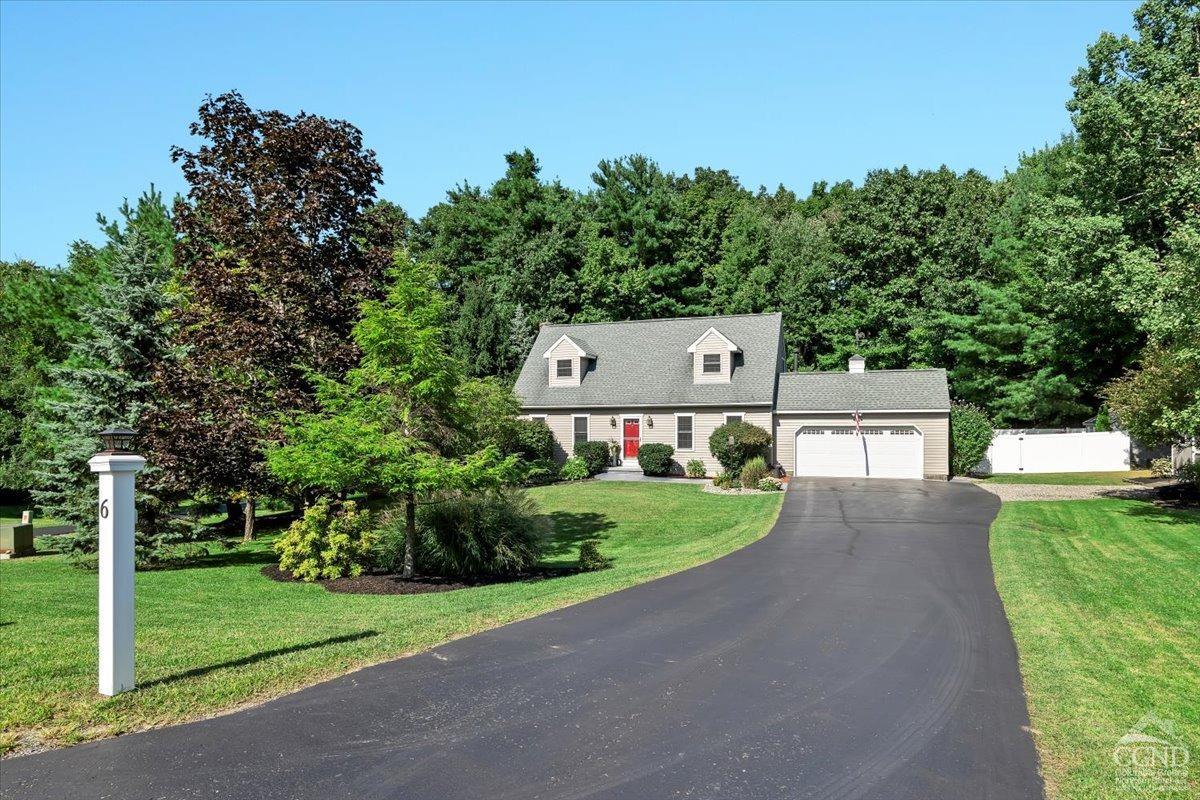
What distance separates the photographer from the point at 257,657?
7.43 metres

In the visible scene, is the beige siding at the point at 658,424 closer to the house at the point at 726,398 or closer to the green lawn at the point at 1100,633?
the house at the point at 726,398

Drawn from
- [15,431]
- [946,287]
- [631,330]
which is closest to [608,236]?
[631,330]

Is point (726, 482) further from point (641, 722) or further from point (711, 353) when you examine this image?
point (641, 722)

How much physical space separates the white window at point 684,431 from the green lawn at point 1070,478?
1155 cm

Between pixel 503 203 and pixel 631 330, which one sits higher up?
pixel 503 203

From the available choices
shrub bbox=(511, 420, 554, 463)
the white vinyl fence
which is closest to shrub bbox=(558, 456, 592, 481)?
shrub bbox=(511, 420, 554, 463)

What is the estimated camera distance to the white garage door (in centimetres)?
2917

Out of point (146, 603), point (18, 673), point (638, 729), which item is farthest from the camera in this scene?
point (146, 603)

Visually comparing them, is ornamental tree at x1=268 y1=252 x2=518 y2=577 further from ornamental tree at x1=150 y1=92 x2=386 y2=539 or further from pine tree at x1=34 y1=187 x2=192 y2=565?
pine tree at x1=34 y1=187 x2=192 y2=565

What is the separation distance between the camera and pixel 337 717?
234 inches

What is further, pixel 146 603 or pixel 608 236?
pixel 608 236

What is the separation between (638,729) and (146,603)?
865 centimetres

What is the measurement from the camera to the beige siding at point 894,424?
A: 28891 millimetres

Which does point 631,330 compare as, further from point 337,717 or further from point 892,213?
point 337,717
